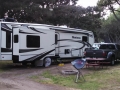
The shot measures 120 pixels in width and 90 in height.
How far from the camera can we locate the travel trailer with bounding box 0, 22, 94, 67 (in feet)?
46.3

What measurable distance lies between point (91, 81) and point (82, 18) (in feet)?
77.1

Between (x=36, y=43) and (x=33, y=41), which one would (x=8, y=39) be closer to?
(x=33, y=41)

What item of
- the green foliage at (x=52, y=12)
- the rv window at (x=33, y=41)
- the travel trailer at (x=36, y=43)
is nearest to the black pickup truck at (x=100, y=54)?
the travel trailer at (x=36, y=43)

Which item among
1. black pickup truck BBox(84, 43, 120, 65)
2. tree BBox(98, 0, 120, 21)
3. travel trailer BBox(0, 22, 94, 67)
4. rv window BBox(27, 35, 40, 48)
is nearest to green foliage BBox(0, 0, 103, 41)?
tree BBox(98, 0, 120, 21)

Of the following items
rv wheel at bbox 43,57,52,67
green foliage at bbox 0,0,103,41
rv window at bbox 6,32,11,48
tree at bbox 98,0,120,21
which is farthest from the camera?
green foliage at bbox 0,0,103,41

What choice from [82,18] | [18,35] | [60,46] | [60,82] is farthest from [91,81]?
[82,18]

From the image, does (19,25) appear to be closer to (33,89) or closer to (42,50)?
(42,50)

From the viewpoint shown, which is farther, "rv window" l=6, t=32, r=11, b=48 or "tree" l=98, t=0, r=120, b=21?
"tree" l=98, t=0, r=120, b=21

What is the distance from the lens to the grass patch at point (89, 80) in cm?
973

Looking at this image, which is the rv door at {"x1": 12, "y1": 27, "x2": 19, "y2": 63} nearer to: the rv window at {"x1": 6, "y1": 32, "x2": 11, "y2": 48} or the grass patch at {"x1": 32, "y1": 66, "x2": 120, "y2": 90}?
the rv window at {"x1": 6, "y1": 32, "x2": 11, "y2": 48}

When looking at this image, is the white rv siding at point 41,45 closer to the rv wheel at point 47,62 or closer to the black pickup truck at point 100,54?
the rv wheel at point 47,62

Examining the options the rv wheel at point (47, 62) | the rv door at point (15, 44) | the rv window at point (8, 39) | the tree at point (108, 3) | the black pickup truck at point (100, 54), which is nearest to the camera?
the rv door at point (15, 44)

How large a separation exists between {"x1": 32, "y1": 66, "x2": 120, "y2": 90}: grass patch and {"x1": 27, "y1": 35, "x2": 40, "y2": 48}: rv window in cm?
282

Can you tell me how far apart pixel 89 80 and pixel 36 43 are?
5.38 metres
